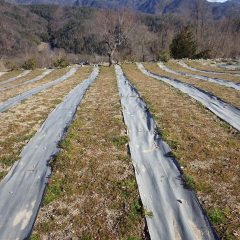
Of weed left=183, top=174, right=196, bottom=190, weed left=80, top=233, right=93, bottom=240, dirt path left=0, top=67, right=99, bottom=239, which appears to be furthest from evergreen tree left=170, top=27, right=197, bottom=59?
weed left=80, top=233, right=93, bottom=240

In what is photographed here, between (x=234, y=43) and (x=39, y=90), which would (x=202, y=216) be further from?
(x=234, y=43)

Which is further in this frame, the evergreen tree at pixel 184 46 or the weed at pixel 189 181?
the evergreen tree at pixel 184 46

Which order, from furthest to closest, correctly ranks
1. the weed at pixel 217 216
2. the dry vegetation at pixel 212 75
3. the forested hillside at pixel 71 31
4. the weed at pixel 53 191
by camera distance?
the forested hillside at pixel 71 31 → the dry vegetation at pixel 212 75 → the weed at pixel 53 191 → the weed at pixel 217 216

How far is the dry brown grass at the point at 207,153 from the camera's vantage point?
23.1 ft

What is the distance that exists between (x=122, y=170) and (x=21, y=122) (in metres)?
6.54

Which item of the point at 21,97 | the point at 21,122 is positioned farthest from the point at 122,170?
the point at 21,97

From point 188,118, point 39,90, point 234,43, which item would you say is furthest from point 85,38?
point 188,118

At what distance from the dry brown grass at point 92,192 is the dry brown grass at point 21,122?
1598 mm

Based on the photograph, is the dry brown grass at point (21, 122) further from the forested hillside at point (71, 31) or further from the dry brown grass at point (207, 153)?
the forested hillside at point (71, 31)

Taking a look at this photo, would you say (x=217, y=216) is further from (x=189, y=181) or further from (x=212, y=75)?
(x=212, y=75)

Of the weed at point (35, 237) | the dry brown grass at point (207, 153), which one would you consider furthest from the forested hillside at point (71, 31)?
the weed at point (35, 237)

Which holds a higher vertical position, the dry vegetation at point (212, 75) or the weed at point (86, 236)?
the weed at point (86, 236)

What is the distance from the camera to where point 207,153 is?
982 cm

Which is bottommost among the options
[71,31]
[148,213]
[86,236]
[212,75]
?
[212,75]
